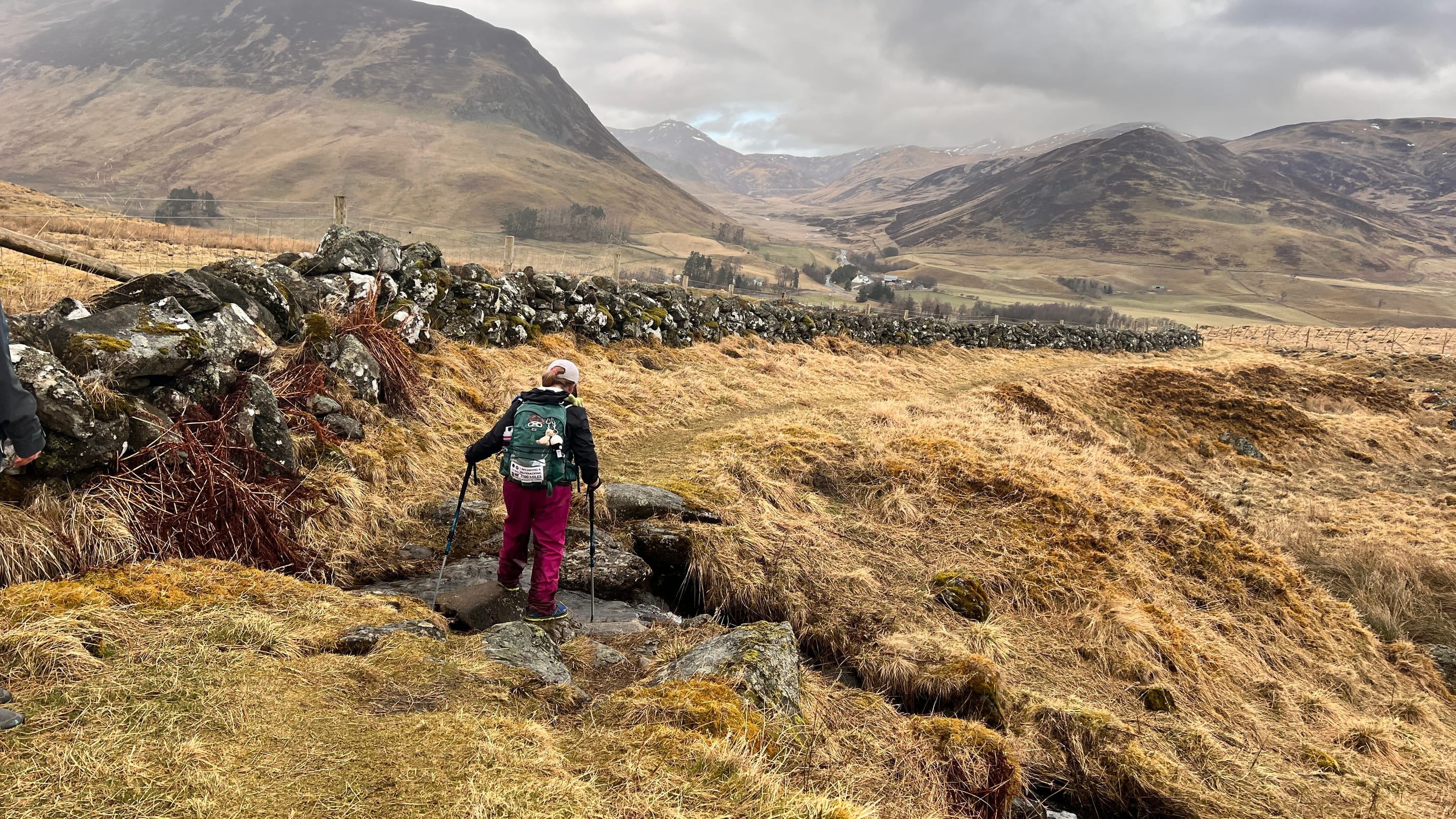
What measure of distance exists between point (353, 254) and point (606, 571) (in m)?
6.92

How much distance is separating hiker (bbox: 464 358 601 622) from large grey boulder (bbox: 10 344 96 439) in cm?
266

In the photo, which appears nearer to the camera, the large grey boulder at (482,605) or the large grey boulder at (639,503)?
the large grey boulder at (482,605)

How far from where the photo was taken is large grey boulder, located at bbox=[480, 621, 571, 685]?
414cm

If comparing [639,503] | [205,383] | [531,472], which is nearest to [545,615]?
[531,472]

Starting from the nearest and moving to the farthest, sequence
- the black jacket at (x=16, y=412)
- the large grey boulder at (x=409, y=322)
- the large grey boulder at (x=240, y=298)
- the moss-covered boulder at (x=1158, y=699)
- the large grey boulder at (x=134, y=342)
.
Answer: the black jacket at (x=16, y=412)
the large grey boulder at (x=134, y=342)
the moss-covered boulder at (x=1158, y=699)
the large grey boulder at (x=240, y=298)
the large grey boulder at (x=409, y=322)

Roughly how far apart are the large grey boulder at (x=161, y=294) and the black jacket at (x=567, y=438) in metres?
3.28

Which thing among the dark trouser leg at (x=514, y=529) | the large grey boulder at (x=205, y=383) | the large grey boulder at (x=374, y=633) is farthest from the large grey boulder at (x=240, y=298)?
the large grey boulder at (x=374, y=633)

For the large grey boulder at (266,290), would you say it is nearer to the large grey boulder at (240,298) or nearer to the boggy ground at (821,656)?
the large grey boulder at (240,298)

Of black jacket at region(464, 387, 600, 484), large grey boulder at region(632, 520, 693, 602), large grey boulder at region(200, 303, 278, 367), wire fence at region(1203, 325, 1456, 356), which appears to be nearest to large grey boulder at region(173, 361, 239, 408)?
large grey boulder at region(200, 303, 278, 367)

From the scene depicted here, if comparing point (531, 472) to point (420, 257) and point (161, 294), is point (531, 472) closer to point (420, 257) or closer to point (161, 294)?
point (161, 294)

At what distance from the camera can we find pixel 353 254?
32.8 ft

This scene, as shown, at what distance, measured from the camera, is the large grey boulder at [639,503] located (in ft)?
25.6

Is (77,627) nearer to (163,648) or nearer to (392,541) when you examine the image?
(163,648)

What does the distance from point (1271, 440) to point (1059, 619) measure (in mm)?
20500
